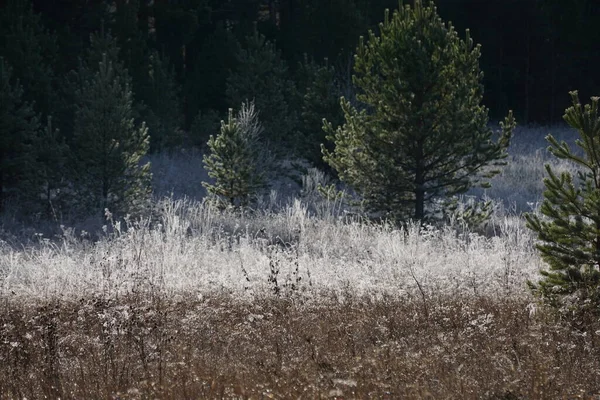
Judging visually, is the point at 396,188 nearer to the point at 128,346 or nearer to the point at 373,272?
the point at 373,272

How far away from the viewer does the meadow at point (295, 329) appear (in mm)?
4258

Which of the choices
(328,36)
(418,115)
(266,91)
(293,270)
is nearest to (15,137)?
(418,115)

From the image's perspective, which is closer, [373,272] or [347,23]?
[373,272]

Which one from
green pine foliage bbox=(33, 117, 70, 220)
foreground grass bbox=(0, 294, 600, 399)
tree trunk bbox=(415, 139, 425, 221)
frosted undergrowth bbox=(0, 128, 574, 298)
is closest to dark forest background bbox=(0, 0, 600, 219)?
green pine foliage bbox=(33, 117, 70, 220)

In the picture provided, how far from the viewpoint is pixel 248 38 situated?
84.6 ft

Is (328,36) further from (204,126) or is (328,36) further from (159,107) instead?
(159,107)

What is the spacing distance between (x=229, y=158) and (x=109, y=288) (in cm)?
909

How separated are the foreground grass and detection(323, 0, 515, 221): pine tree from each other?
471cm

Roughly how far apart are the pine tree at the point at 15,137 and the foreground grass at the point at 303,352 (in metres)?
10.1

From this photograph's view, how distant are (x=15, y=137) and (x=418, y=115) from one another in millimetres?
9793

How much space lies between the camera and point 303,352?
510 centimetres

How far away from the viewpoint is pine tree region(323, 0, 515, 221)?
11.1 m

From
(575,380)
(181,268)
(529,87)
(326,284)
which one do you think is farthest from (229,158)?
(529,87)

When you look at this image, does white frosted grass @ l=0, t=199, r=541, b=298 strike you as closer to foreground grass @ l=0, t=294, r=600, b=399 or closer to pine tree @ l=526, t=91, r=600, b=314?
foreground grass @ l=0, t=294, r=600, b=399
